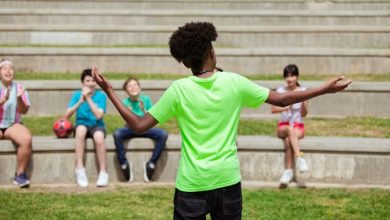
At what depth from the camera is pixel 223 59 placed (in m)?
11.5

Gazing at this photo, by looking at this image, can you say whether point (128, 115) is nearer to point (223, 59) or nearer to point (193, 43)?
point (193, 43)

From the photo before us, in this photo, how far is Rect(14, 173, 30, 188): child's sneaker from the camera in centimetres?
720

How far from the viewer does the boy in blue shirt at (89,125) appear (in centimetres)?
736

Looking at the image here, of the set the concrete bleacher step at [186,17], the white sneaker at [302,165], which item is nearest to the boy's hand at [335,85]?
the white sneaker at [302,165]

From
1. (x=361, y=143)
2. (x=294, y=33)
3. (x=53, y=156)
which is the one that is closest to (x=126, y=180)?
(x=53, y=156)

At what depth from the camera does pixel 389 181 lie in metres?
7.27

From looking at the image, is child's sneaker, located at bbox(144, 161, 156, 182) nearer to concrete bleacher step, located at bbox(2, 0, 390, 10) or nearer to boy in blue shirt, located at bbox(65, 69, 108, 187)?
boy in blue shirt, located at bbox(65, 69, 108, 187)

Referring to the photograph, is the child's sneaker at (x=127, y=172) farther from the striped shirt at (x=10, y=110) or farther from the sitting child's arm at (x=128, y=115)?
the sitting child's arm at (x=128, y=115)

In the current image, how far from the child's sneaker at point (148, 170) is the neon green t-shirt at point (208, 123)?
372cm

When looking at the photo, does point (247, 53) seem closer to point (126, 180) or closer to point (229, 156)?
point (126, 180)

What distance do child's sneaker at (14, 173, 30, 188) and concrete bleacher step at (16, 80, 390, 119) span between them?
8.16ft

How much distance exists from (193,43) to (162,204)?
3.14m

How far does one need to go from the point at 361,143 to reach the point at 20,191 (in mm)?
3778

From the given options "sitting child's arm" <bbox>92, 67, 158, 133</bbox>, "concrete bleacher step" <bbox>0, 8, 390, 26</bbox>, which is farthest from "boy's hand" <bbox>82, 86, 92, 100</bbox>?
"concrete bleacher step" <bbox>0, 8, 390, 26</bbox>
